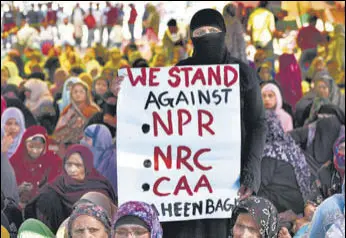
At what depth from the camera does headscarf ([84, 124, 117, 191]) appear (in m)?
13.0

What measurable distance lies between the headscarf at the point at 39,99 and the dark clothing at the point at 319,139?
6.26m

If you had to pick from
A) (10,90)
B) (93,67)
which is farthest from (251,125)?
(93,67)

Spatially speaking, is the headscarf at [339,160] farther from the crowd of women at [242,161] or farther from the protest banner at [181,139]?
the protest banner at [181,139]

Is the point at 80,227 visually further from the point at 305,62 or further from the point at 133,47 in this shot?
the point at 133,47

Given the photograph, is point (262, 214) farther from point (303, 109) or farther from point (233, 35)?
point (303, 109)

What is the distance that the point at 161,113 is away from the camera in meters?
9.41

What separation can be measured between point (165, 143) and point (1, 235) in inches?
47.3

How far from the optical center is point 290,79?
2131cm

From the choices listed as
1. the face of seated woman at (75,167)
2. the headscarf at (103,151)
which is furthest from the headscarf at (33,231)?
the headscarf at (103,151)

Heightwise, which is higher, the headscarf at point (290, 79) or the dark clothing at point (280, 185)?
the dark clothing at point (280, 185)

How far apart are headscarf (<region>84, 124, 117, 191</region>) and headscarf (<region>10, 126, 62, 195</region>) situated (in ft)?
1.19

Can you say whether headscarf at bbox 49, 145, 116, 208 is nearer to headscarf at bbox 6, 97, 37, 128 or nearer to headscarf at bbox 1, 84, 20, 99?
headscarf at bbox 6, 97, 37, 128

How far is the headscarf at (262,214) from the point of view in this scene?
791 centimetres

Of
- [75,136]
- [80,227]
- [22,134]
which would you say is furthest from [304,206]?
[75,136]
